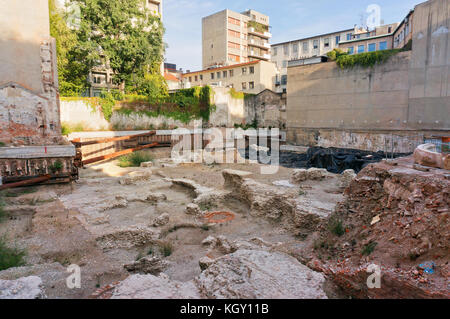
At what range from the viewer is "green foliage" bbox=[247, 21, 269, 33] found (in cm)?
4684

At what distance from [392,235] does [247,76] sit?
3331 centimetres

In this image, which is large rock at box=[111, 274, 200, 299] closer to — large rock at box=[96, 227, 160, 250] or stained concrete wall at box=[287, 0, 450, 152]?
large rock at box=[96, 227, 160, 250]

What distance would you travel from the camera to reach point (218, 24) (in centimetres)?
4422

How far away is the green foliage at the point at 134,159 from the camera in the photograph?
16.9 metres

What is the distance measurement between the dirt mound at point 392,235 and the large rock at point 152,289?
2.23 metres

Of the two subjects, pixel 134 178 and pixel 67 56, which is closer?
pixel 134 178

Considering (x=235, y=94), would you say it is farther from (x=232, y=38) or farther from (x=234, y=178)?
(x=232, y=38)

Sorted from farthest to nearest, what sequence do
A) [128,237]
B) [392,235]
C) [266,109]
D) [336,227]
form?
1. [266,109]
2. [128,237]
3. [336,227]
4. [392,235]

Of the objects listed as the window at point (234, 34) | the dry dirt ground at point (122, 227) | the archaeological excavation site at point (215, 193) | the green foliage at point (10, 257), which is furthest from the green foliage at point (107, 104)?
the window at point (234, 34)

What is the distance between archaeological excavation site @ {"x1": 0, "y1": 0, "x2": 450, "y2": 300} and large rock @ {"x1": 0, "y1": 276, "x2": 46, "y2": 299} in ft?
0.07

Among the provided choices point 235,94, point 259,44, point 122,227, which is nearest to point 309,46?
point 259,44

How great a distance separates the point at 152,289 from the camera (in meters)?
3.02

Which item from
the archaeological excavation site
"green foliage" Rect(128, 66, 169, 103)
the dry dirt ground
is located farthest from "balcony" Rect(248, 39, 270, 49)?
the dry dirt ground
